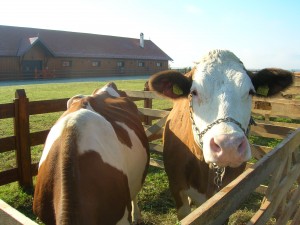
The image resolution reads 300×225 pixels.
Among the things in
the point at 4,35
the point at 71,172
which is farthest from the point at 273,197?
the point at 4,35

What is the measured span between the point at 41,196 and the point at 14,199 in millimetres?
2742

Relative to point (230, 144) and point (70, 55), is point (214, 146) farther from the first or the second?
point (70, 55)

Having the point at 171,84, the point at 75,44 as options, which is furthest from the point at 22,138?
the point at 75,44

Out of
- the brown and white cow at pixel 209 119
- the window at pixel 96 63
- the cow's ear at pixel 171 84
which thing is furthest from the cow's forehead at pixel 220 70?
the window at pixel 96 63

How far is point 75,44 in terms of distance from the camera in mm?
41375

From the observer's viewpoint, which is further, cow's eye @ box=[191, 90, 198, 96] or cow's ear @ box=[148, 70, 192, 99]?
cow's ear @ box=[148, 70, 192, 99]

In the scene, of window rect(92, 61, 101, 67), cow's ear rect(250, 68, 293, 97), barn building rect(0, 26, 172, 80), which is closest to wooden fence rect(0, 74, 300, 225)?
cow's ear rect(250, 68, 293, 97)

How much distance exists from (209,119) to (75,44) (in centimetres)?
4113

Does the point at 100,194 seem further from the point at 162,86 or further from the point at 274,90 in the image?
Result: the point at 274,90

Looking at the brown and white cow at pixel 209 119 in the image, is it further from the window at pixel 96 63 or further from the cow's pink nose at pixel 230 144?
the window at pixel 96 63

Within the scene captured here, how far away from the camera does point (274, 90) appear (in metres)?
3.33

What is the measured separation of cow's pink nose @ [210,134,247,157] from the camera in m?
2.20

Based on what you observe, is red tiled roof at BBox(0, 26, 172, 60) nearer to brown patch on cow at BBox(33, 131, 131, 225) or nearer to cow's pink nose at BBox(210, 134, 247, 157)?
brown patch on cow at BBox(33, 131, 131, 225)

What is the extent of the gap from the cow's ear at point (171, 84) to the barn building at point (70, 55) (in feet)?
114
